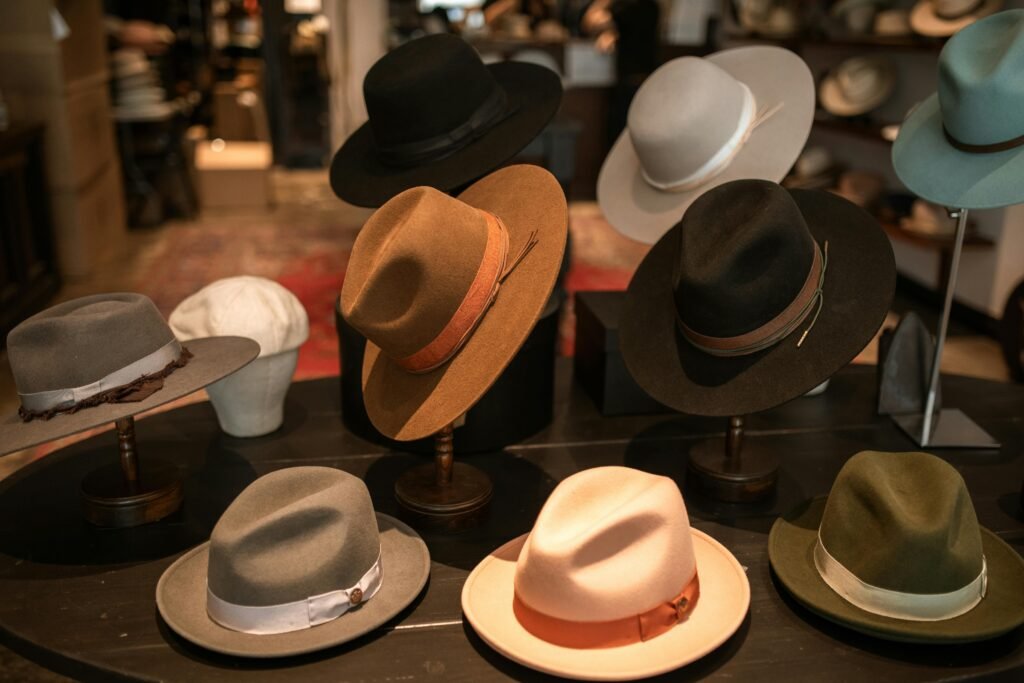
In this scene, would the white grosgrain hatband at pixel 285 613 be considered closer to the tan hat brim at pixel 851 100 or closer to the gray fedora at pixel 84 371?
the gray fedora at pixel 84 371

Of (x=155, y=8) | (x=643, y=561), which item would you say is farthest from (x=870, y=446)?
(x=155, y=8)

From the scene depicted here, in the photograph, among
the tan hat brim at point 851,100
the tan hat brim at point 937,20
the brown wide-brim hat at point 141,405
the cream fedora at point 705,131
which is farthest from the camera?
the tan hat brim at point 851,100

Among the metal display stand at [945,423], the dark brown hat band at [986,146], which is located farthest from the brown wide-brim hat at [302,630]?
the dark brown hat band at [986,146]

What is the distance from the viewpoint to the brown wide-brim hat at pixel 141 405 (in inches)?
56.8

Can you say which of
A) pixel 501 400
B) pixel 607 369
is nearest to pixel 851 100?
pixel 607 369

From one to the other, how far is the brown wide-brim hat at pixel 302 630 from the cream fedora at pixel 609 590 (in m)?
0.13

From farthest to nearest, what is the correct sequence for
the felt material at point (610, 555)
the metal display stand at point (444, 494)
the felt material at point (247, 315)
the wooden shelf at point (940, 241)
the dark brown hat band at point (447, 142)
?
the wooden shelf at point (940, 241)
the dark brown hat band at point (447, 142)
the felt material at point (247, 315)
the metal display stand at point (444, 494)
the felt material at point (610, 555)

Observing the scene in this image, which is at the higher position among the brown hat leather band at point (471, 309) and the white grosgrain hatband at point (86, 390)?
the brown hat leather band at point (471, 309)

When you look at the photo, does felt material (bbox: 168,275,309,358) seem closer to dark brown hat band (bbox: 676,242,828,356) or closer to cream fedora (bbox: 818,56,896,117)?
dark brown hat band (bbox: 676,242,828,356)

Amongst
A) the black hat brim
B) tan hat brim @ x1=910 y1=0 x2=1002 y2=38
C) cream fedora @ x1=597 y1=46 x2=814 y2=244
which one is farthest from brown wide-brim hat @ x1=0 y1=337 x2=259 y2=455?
tan hat brim @ x1=910 y1=0 x2=1002 y2=38

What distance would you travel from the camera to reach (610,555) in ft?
4.05

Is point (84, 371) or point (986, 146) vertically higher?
point (986, 146)

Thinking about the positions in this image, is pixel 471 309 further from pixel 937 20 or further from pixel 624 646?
pixel 937 20

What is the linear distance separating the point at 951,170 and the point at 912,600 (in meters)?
0.88
